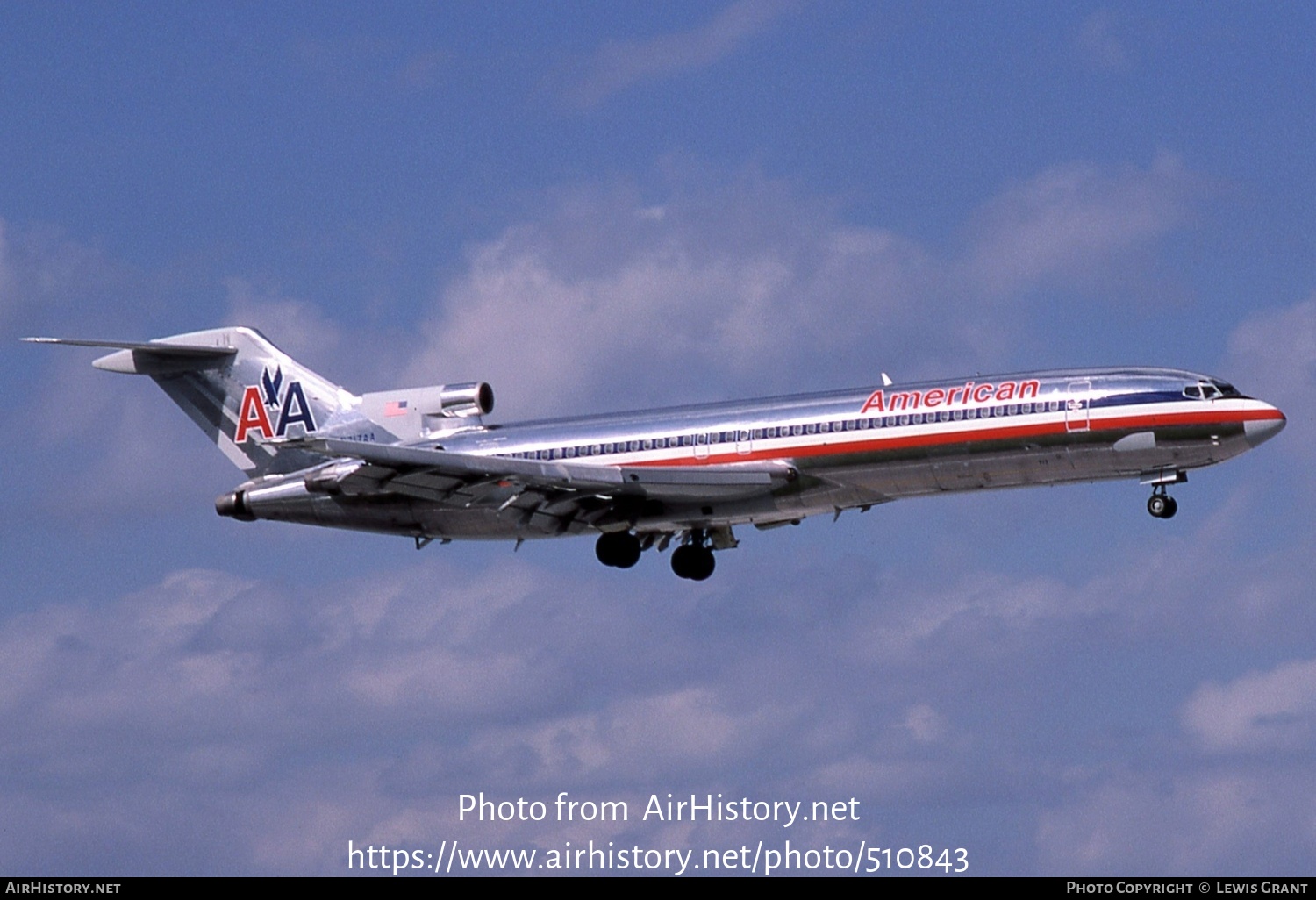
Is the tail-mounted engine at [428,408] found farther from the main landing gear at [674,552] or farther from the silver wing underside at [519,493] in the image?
the main landing gear at [674,552]

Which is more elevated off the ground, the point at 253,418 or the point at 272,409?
the point at 272,409

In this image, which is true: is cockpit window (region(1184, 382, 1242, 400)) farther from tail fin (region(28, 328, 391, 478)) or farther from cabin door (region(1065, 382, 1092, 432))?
tail fin (region(28, 328, 391, 478))

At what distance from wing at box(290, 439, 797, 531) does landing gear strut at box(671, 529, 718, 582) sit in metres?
3.33

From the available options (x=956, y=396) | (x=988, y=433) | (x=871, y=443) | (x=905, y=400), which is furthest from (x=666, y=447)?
(x=988, y=433)

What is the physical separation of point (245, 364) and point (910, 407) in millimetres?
18745

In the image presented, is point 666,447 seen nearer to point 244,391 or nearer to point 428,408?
point 428,408

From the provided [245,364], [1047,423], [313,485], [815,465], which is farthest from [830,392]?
[245,364]

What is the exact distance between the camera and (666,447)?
155 feet

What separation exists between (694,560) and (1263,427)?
14416mm

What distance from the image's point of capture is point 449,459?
45.3 meters

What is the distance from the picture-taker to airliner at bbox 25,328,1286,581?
43.3 metres

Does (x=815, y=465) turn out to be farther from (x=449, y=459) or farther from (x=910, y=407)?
(x=449, y=459)

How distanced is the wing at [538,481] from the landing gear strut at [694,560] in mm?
3334

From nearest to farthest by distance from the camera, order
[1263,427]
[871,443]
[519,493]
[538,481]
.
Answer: [1263,427] → [871,443] → [538,481] → [519,493]
